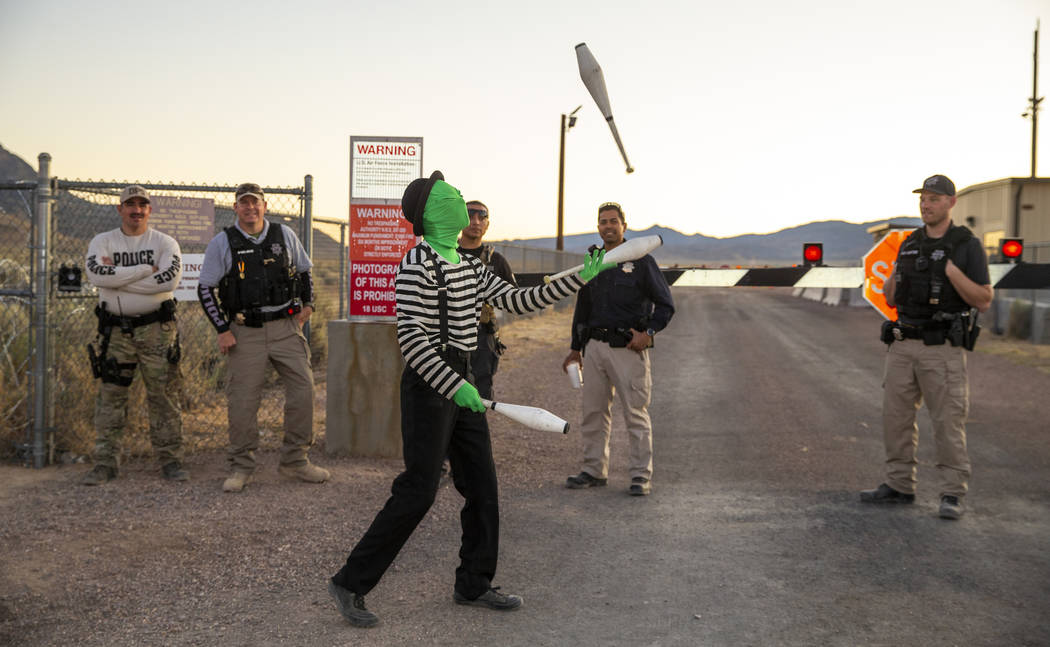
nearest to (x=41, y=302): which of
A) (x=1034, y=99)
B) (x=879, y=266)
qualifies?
(x=879, y=266)

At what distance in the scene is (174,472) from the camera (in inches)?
264

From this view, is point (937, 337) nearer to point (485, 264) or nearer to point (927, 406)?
point (927, 406)

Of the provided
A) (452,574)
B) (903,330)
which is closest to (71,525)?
(452,574)

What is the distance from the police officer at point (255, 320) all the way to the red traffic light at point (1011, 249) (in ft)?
19.9

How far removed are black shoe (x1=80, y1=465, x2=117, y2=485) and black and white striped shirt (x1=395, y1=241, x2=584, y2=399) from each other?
149 inches

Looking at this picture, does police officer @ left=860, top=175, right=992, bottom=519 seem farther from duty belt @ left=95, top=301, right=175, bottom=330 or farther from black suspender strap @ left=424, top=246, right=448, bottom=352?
duty belt @ left=95, top=301, right=175, bottom=330

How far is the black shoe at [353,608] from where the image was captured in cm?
398

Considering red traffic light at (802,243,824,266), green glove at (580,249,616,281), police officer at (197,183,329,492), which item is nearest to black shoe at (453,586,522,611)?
green glove at (580,249,616,281)

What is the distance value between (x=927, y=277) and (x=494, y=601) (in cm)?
379

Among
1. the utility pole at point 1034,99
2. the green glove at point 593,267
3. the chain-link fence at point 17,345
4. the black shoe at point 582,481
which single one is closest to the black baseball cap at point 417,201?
the green glove at point 593,267

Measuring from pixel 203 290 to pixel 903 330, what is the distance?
5.01m

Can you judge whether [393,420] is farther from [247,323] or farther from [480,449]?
[480,449]

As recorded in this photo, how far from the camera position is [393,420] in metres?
7.42

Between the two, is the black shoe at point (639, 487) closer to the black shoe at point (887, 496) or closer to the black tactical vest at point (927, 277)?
the black shoe at point (887, 496)
